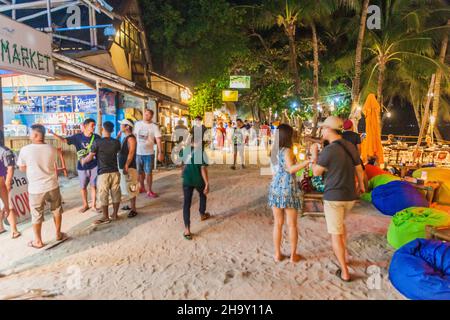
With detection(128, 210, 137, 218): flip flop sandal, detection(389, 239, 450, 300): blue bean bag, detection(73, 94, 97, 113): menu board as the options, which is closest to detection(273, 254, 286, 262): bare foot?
detection(389, 239, 450, 300): blue bean bag

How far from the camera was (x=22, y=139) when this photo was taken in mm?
9922

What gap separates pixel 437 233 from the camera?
13.9 ft

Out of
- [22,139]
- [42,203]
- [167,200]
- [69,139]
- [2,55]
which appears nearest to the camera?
[2,55]

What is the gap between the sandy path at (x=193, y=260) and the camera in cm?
367

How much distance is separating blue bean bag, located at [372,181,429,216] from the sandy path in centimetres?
25

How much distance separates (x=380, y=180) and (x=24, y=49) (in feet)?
24.2

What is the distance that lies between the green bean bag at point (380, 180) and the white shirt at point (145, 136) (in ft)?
16.8

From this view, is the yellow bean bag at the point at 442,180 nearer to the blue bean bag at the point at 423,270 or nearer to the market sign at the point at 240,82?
the blue bean bag at the point at 423,270

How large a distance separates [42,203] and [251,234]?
10.7ft

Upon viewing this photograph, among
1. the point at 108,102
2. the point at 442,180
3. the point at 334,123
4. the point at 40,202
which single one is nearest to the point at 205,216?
the point at 40,202

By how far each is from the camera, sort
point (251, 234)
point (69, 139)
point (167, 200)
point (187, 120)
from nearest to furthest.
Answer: point (251, 234)
point (69, 139)
point (167, 200)
point (187, 120)

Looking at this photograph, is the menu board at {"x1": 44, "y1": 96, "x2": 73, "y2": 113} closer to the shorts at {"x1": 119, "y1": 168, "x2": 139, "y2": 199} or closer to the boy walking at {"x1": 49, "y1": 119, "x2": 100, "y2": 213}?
the boy walking at {"x1": 49, "y1": 119, "x2": 100, "y2": 213}
